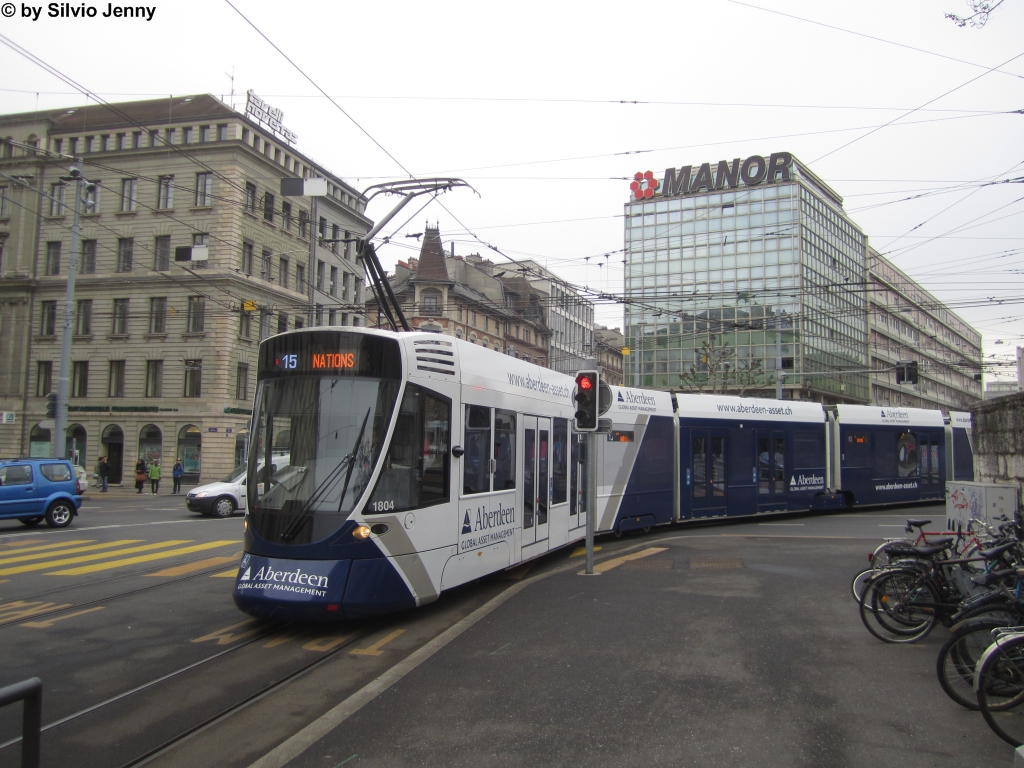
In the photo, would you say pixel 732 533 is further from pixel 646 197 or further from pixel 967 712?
pixel 646 197

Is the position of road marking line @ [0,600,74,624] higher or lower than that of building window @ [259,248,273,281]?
lower

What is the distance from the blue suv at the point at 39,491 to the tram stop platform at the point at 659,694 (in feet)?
45.0

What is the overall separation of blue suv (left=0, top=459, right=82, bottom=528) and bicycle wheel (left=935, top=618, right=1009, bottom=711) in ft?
60.9

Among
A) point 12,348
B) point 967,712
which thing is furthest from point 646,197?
point 967,712

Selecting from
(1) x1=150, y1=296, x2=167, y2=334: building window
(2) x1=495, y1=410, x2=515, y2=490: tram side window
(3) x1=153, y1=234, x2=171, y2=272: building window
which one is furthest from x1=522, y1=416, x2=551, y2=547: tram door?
(3) x1=153, y1=234, x2=171, y2=272: building window

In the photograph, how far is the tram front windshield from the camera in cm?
745

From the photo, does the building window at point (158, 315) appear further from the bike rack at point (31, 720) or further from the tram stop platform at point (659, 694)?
the bike rack at point (31, 720)

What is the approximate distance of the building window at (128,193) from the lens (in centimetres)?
4181

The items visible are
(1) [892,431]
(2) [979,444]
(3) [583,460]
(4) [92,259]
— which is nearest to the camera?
(2) [979,444]

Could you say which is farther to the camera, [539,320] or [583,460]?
[539,320]

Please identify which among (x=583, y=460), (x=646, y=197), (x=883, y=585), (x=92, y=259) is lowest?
(x=883, y=585)

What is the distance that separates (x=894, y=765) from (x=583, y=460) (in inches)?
345

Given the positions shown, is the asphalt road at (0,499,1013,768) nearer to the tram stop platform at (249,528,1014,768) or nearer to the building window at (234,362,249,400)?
the tram stop platform at (249,528,1014,768)

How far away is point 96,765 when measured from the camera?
180 inches
